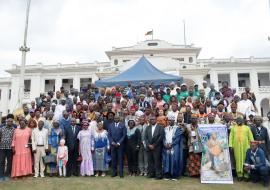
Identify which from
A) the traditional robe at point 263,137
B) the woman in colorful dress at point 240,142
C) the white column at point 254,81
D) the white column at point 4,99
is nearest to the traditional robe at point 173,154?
the woman in colorful dress at point 240,142

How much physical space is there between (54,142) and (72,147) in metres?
0.54

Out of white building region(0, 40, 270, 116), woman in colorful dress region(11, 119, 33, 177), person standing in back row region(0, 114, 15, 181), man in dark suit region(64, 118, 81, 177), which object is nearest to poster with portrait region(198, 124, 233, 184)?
man in dark suit region(64, 118, 81, 177)

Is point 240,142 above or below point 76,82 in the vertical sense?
below

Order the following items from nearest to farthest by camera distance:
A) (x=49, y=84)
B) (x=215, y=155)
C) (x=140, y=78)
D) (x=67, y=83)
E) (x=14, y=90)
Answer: (x=215, y=155) → (x=140, y=78) → (x=14, y=90) → (x=67, y=83) → (x=49, y=84)

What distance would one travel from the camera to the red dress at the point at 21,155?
28.5ft

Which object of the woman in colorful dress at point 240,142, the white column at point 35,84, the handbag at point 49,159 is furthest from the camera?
the white column at point 35,84

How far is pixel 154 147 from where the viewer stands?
8.38 m

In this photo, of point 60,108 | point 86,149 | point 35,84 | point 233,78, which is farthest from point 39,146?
point 35,84

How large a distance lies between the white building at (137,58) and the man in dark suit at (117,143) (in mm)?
27581

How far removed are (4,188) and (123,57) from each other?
33.2m

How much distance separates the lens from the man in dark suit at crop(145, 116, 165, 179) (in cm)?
838

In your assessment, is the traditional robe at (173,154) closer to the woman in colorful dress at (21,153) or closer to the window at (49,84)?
the woman in colorful dress at (21,153)

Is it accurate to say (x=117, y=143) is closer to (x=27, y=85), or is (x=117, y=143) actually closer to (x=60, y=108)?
(x=60, y=108)

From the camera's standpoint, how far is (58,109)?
11055 millimetres
